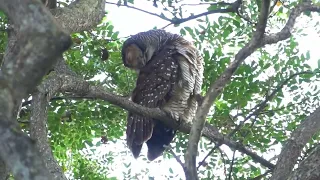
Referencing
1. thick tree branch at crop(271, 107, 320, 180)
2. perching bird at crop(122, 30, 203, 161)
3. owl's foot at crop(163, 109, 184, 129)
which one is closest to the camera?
thick tree branch at crop(271, 107, 320, 180)

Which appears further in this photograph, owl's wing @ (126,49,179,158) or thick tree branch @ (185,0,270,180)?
owl's wing @ (126,49,179,158)

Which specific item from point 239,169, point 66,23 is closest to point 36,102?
point 66,23

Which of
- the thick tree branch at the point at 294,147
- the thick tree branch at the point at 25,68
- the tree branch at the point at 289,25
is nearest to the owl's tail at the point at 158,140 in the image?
the tree branch at the point at 289,25

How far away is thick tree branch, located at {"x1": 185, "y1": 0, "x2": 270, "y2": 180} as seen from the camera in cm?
249

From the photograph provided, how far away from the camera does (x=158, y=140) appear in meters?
6.14

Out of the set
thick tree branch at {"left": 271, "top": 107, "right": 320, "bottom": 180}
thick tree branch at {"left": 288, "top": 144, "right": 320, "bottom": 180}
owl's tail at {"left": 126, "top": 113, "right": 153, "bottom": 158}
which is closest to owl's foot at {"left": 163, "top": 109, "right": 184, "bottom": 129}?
owl's tail at {"left": 126, "top": 113, "right": 153, "bottom": 158}

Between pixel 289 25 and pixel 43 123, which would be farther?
pixel 289 25

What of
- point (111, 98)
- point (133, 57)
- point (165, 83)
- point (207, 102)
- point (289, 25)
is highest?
point (133, 57)

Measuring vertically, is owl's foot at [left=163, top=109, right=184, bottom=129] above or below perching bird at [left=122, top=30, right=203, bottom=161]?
below

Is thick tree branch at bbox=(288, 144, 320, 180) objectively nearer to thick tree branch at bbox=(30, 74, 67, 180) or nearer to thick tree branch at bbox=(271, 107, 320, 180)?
thick tree branch at bbox=(271, 107, 320, 180)

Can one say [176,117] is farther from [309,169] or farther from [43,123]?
[309,169]

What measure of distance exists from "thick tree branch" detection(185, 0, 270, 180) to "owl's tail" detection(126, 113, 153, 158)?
8.18ft

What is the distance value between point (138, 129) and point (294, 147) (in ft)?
7.80

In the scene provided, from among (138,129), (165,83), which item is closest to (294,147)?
(138,129)
